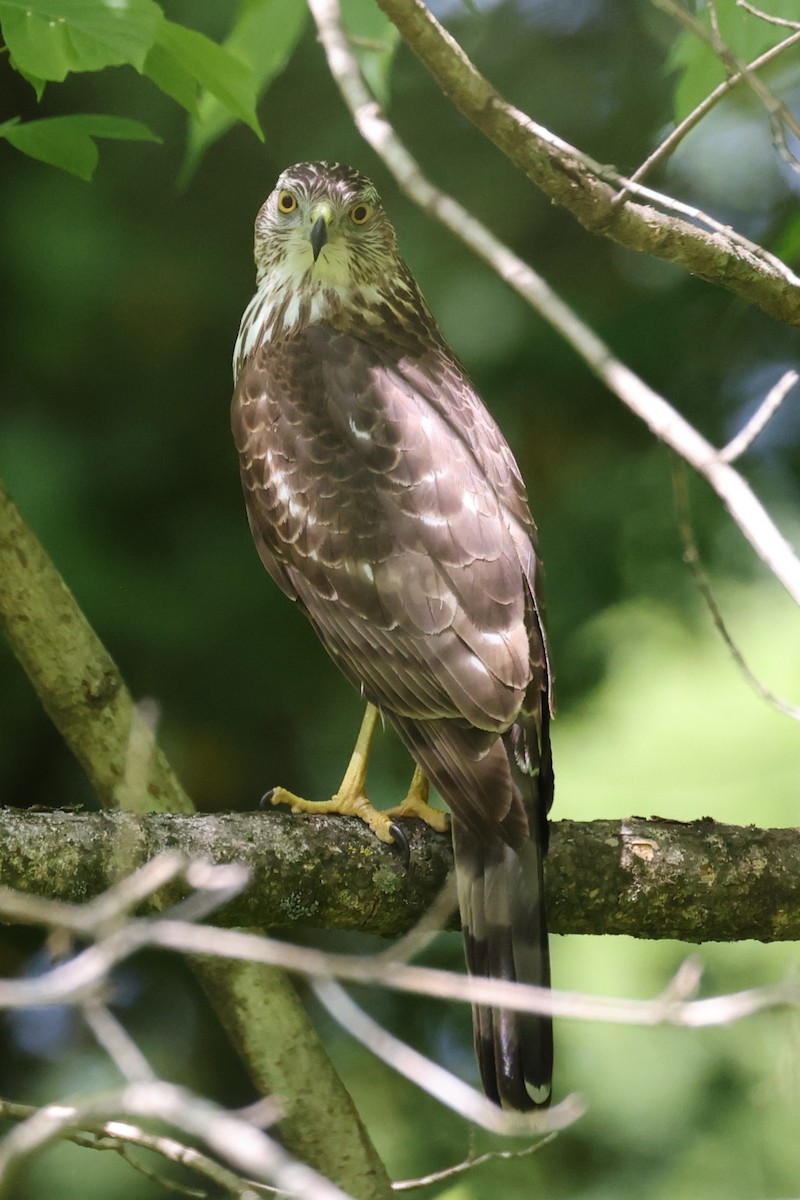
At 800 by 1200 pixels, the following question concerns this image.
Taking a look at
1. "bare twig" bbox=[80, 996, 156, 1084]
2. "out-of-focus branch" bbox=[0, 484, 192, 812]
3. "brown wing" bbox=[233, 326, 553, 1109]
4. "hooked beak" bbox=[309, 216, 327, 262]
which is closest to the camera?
"bare twig" bbox=[80, 996, 156, 1084]

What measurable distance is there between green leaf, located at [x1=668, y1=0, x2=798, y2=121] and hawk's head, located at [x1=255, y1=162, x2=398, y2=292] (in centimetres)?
122

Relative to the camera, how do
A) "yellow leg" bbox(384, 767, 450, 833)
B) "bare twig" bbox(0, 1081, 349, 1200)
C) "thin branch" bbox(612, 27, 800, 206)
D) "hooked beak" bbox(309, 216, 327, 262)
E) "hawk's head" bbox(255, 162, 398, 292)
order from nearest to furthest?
"bare twig" bbox(0, 1081, 349, 1200) < "thin branch" bbox(612, 27, 800, 206) < "yellow leg" bbox(384, 767, 450, 833) < "hooked beak" bbox(309, 216, 327, 262) < "hawk's head" bbox(255, 162, 398, 292)

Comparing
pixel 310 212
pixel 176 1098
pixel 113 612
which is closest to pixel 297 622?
pixel 113 612

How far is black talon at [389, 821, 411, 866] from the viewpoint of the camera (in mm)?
2820

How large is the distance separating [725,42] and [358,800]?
1.72 meters

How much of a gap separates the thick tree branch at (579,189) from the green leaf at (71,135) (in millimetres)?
659

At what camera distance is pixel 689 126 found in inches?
80.3

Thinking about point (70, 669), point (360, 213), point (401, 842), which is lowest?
point (401, 842)

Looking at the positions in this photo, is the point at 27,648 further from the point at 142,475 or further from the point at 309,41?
the point at 309,41

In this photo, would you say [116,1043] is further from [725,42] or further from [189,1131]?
[725,42]

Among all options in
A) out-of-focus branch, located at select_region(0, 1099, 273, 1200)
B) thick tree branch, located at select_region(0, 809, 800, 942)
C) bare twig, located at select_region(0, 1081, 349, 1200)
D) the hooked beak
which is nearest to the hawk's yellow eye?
the hooked beak

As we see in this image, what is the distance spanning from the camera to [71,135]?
7.92 ft

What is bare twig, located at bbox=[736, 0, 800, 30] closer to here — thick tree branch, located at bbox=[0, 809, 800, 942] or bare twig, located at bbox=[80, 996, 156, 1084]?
thick tree branch, located at bbox=[0, 809, 800, 942]

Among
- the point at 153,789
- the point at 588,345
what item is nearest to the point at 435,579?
the point at 153,789
